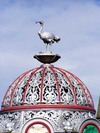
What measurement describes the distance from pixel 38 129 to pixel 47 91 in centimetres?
248

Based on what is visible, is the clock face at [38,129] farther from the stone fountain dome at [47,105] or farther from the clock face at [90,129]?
the clock face at [90,129]

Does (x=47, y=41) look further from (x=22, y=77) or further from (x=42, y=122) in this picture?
(x=42, y=122)

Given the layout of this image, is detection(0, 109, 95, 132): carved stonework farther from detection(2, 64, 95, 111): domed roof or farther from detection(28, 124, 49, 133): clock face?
detection(28, 124, 49, 133): clock face

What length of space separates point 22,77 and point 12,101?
1.86 meters

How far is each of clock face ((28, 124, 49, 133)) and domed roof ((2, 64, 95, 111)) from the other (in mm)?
1235

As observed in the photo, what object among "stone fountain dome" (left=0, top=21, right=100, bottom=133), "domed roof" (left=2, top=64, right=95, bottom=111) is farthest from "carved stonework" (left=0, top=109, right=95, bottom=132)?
"domed roof" (left=2, top=64, right=95, bottom=111)

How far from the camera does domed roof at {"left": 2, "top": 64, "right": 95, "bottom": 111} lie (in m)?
35.0

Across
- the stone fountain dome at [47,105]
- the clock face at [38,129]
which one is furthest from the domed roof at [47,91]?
the clock face at [38,129]

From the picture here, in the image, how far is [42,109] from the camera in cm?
3459

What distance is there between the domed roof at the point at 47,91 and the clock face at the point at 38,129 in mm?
1235

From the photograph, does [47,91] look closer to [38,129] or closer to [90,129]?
[38,129]

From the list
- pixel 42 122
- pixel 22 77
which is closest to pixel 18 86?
pixel 22 77

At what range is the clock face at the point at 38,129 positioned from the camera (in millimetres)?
34156

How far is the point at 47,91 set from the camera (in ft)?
115
